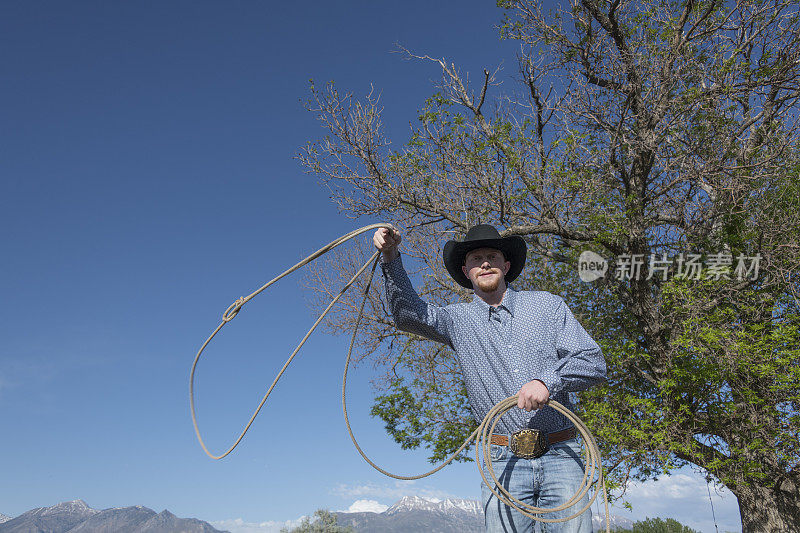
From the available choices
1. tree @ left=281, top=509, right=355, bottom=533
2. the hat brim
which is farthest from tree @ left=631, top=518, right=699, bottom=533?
tree @ left=281, top=509, right=355, bottom=533

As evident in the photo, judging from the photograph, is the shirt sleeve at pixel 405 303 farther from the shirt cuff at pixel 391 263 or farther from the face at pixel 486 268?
the face at pixel 486 268

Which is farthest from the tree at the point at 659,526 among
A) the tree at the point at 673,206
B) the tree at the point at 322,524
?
the tree at the point at 322,524

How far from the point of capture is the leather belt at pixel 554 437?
2.68m

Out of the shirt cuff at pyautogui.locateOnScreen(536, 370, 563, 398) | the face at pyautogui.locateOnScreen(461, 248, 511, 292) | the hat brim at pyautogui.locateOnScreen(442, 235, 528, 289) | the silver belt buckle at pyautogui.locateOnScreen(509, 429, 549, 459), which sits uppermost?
the hat brim at pyautogui.locateOnScreen(442, 235, 528, 289)

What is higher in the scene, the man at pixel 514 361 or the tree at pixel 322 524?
the man at pixel 514 361

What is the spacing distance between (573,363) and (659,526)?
12315 millimetres

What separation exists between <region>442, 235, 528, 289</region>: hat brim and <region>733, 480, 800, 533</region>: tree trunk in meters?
8.94

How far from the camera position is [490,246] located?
311 cm

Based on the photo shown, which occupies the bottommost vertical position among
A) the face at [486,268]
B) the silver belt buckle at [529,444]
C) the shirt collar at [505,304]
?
the silver belt buckle at [529,444]

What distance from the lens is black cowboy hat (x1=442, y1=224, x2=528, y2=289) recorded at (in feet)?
10.2

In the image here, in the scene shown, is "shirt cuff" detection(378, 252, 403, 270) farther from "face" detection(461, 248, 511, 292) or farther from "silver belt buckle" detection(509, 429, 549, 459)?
"silver belt buckle" detection(509, 429, 549, 459)

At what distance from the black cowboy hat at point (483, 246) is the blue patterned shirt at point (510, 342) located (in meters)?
0.30

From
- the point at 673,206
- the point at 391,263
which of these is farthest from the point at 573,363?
the point at 673,206

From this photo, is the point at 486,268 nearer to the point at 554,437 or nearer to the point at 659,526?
the point at 554,437
